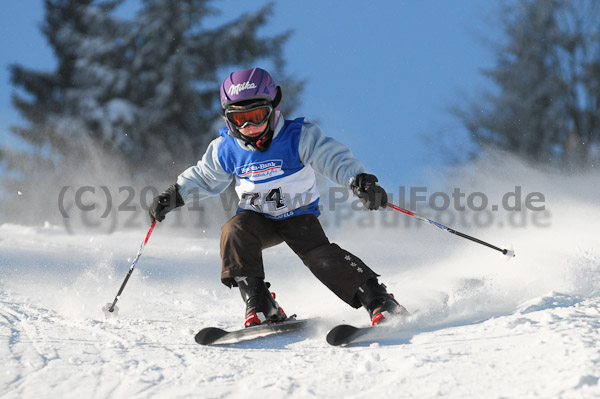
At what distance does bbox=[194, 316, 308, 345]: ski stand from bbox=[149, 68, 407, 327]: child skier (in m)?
0.19

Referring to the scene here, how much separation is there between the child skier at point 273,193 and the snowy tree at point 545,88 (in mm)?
16935

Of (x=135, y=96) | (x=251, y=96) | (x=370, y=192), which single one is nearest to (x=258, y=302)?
(x=370, y=192)

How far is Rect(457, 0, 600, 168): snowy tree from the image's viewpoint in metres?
18.5

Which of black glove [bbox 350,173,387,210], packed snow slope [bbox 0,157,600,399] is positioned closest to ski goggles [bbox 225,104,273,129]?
black glove [bbox 350,173,387,210]

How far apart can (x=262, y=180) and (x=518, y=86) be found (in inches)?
708

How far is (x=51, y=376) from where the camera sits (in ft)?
7.72

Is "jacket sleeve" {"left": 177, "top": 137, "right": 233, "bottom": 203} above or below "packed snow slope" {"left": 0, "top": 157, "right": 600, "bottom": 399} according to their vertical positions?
above

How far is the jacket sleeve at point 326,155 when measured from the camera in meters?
3.35

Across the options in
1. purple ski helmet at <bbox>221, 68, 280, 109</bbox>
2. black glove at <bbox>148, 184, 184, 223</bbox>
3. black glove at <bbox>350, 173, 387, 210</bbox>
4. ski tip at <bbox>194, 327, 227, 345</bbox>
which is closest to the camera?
ski tip at <bbox>194, 327, 227, 345</bbox>

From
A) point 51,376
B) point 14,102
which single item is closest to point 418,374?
point 51,376

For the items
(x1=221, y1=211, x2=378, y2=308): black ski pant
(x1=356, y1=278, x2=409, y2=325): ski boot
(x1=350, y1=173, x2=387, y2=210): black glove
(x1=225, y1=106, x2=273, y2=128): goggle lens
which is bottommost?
(x1=356, y1=278, x2=409, y2=325): ski boot

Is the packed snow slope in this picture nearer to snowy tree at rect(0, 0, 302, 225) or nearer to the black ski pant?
the black ski pant

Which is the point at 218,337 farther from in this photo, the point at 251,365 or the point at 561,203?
the point at 561,203

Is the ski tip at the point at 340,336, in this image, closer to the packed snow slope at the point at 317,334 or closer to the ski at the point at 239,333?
the packed snow slope at the point at 317,334
